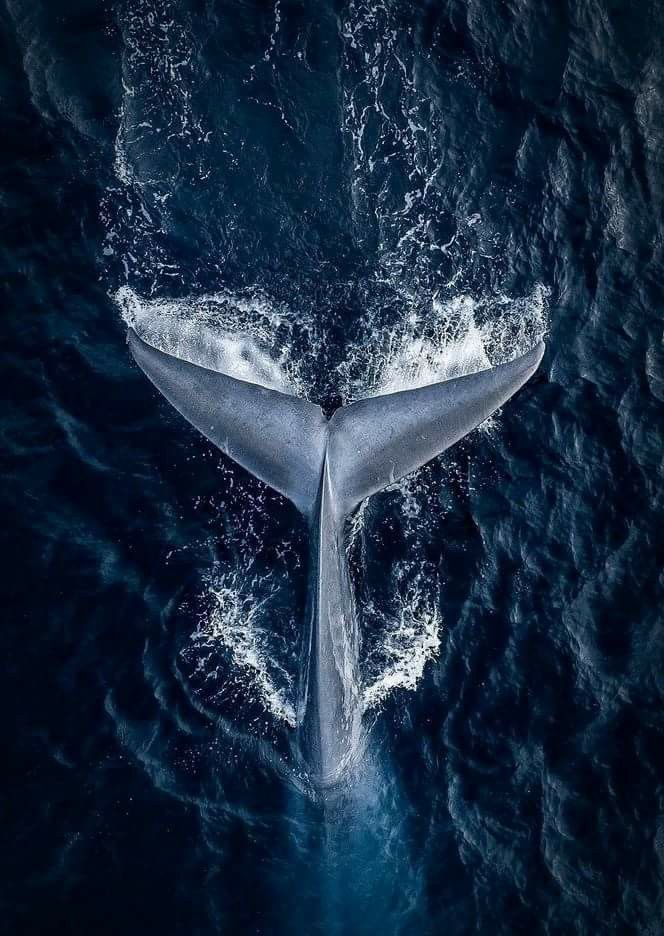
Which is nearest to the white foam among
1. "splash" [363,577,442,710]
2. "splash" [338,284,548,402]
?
"splash" [338,284,548,402]

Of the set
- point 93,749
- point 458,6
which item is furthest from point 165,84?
point 93,749

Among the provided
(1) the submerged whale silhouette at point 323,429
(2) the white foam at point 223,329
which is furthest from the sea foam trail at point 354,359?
(1) the submerged whale silhouette at point 323,429

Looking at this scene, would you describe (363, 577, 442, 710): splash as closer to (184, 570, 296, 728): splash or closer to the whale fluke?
(184, 570, 296, 728): splash

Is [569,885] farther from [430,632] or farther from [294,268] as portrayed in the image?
[294,268]

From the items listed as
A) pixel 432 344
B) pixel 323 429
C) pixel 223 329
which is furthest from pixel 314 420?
pixel 432 344

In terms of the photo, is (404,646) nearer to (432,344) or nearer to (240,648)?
(240,648)
